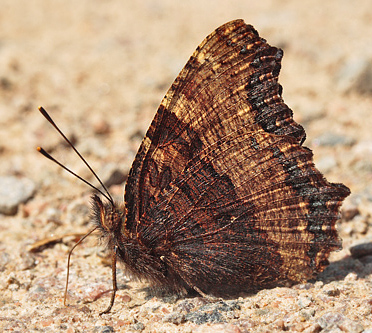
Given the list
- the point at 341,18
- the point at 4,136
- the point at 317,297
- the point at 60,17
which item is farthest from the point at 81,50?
the point at 317,297

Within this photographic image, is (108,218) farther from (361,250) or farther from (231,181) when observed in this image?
(361,250)

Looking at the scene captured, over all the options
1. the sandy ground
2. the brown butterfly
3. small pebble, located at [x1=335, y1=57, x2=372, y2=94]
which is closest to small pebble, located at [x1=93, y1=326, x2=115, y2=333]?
the sandy ground

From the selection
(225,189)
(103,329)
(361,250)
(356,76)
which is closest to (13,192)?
A: (103,329)

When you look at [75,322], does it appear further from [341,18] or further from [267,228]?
[341,18]

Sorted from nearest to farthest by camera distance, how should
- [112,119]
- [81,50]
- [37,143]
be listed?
[37,143]
[112,119]
[81,50]

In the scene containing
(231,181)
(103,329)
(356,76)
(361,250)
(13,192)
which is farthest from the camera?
(356,76)
